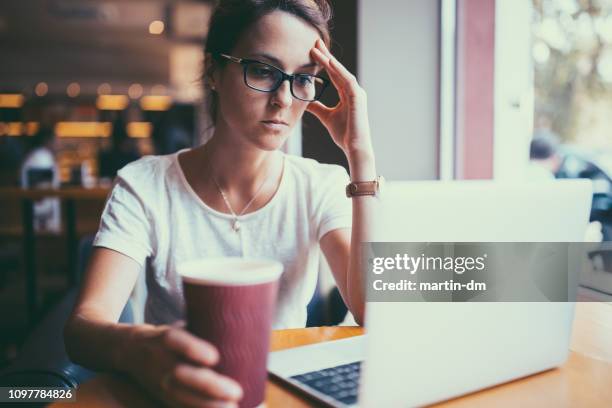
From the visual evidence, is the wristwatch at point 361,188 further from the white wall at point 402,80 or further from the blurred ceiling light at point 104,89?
the blurred ceiling light at point 104,89

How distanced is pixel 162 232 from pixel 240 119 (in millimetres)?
324

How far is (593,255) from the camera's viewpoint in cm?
159

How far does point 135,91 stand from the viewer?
41.6 feet

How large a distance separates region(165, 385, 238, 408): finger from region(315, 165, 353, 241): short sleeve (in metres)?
0.86

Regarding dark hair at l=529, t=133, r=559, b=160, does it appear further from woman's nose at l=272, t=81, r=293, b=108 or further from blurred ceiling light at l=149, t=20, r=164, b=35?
blurred ceiling light at l=149, t=20, r=164, b=35

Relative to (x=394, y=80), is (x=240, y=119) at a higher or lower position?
lower

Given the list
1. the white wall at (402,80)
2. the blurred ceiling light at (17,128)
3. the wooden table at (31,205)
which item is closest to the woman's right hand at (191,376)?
the white wall at (402,80)

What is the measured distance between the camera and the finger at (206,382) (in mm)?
516

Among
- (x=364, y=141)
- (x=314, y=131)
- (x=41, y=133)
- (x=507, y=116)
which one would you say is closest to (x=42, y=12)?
(x=41, y=133)

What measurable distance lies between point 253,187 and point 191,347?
0.93 metres

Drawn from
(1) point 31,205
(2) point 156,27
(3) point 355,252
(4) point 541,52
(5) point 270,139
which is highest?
(2) point 156,27

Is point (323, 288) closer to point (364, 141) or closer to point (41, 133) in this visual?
point (364, 141)

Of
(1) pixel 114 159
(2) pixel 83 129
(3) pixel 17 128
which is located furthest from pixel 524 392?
(2) pixel 83 129

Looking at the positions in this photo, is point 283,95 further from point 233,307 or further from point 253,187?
point 233,307
